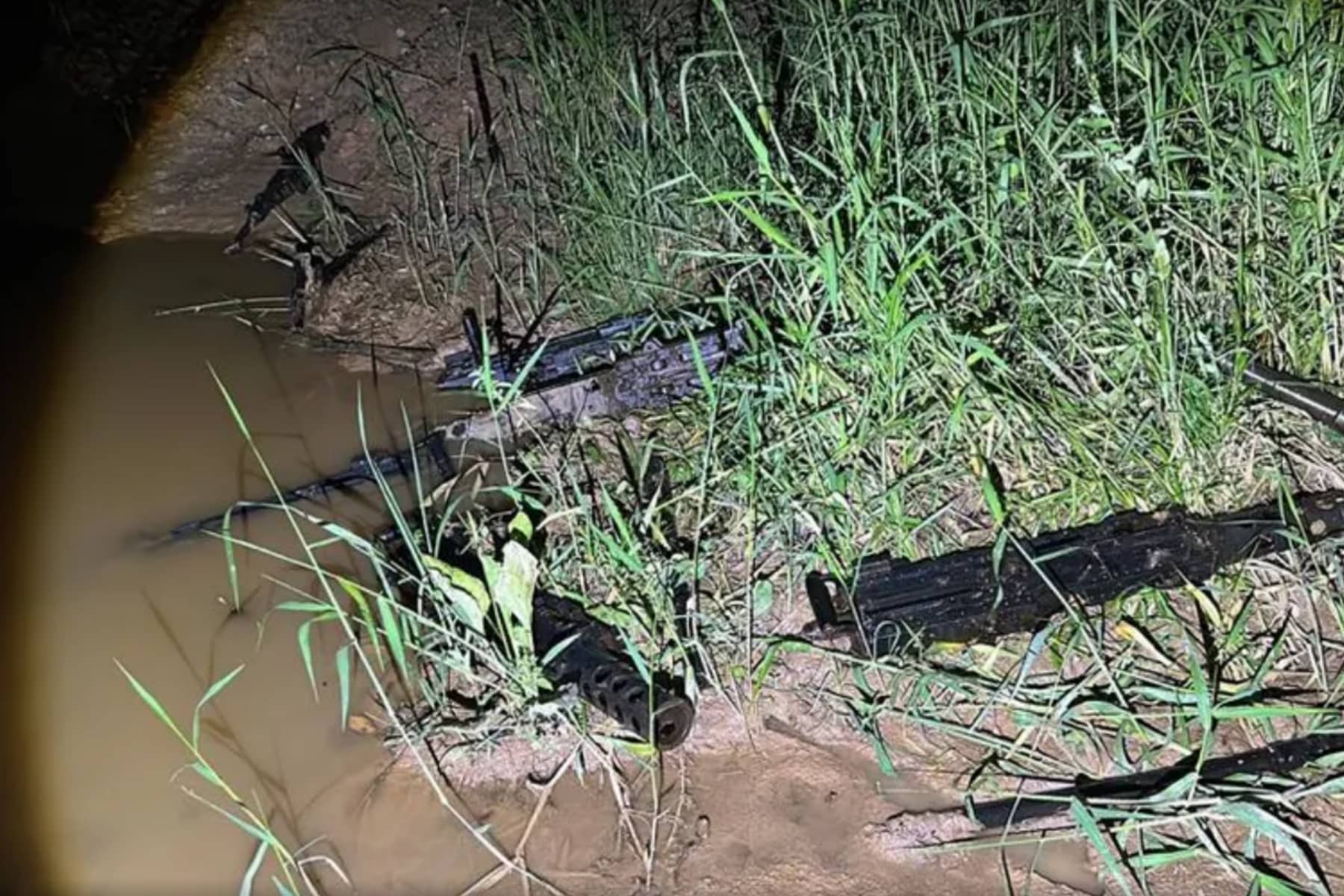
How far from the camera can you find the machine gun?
240 cm

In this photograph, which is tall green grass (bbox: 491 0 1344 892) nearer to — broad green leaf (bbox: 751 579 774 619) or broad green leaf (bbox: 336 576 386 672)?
broad green leaf (bbox: 751 579 774 619)

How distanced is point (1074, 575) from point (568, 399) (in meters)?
1.01

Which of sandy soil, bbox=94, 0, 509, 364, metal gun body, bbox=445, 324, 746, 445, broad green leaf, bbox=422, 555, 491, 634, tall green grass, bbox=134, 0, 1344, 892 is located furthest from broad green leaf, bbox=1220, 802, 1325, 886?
sandy soil, bbox=94, 0, 509, 364

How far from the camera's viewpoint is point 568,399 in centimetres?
246

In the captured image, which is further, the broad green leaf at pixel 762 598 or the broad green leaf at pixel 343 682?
the broad green leaf at pixel 762 598

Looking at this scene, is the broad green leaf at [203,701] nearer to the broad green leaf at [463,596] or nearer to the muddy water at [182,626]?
the muddy water at [182,626]

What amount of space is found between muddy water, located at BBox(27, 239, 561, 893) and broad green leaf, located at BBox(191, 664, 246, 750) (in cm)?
2

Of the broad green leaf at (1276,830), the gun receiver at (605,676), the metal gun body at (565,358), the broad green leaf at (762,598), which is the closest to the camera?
the broad green leaf at (1276,830)

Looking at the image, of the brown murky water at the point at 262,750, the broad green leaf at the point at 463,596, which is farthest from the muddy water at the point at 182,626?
the broad green leaf at the point at 463,596

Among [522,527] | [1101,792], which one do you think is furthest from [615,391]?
[1101,792]

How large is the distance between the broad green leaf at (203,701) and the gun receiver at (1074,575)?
2.97ft

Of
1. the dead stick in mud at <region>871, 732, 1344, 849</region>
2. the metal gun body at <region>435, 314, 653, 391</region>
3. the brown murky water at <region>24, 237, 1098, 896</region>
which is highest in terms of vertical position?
the metal gun body at <region>435, 314, 653, 391</region>

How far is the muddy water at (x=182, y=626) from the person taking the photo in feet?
6.14

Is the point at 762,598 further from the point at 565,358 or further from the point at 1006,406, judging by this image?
the point at 565,358
